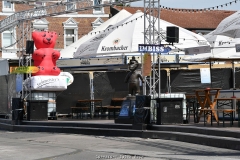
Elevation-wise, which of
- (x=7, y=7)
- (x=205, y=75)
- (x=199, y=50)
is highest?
(x=7, y=7)

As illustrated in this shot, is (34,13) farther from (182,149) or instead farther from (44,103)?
(182,149)

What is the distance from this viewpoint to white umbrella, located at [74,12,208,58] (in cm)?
2594

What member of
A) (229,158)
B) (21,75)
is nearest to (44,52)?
(21,75)

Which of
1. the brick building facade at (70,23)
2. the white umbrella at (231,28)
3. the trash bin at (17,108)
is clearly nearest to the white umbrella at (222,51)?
the white umbrella at (231,28)

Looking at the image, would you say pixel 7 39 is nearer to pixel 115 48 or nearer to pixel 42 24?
pixel 42 24

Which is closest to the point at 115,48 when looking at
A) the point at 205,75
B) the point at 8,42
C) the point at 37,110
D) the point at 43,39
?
the point at 43,39

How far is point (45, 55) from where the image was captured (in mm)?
26719

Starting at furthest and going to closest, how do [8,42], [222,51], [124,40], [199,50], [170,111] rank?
[8,42] → [124,40] → [222,51] → [199,50] → [170,111]

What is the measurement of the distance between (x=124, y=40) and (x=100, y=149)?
428 inches

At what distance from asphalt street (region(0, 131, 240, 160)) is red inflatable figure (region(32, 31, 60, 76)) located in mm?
6298

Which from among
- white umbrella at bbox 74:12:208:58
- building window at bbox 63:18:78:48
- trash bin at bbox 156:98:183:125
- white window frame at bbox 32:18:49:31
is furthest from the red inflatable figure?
building window at bbox 63:18:78:48

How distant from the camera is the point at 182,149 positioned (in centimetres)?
1539

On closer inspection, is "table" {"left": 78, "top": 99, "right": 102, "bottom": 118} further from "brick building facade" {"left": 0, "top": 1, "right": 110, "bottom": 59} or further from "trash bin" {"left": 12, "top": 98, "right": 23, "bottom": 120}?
"brick building facade" {"left": 0, "top": 1, "right": 110, "bottom": 59}

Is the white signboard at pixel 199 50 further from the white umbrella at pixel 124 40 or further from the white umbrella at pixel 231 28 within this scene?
the white umbrella at pixel 124 40
